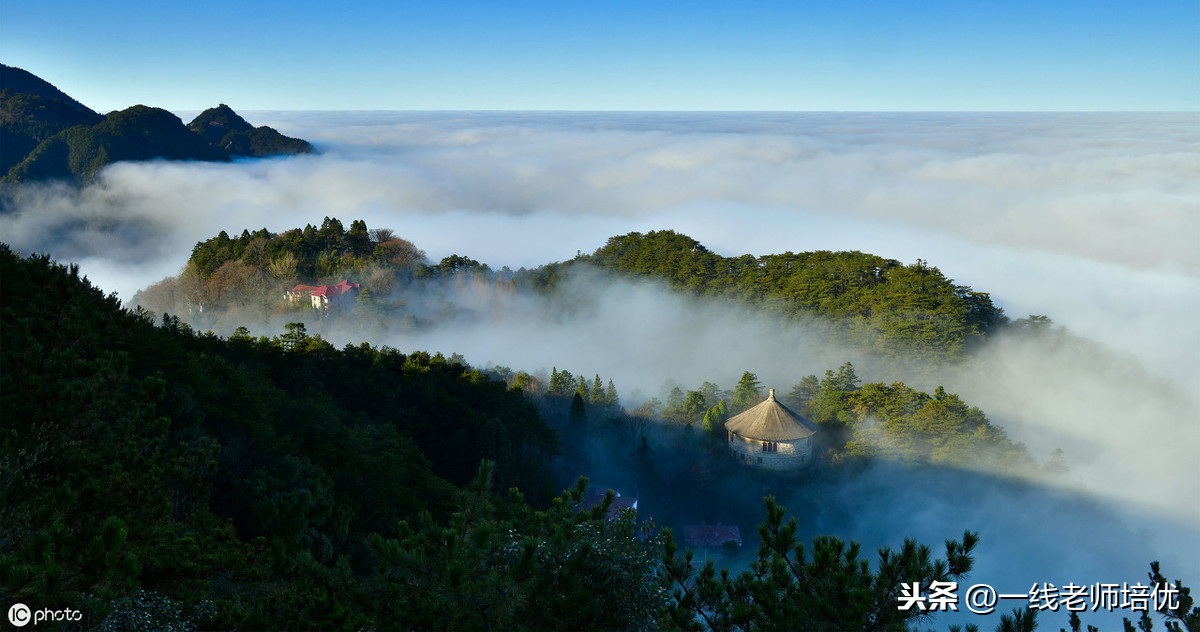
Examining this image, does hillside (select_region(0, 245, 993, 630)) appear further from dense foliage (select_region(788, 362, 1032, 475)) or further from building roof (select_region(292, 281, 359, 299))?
building roof (select_region(292, 281, 359, 299))

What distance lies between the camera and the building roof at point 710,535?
23281 millimetres

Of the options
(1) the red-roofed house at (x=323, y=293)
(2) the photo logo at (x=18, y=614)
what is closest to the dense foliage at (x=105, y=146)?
(1) the red-roofed house at (x=323, y=293)

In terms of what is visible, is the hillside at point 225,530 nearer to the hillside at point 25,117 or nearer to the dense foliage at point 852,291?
the dense foliage at point 852,291

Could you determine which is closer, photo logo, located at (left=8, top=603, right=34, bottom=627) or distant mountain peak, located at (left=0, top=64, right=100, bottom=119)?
photo logo, located at (left=8, top=603, right=34, bottom=627)

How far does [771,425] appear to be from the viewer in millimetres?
27344

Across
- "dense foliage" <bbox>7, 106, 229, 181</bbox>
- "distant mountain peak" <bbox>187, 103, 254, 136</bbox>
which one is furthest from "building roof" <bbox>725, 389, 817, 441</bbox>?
"distant mountain peak" <bbox>187, 103, 254, 136</bbox>

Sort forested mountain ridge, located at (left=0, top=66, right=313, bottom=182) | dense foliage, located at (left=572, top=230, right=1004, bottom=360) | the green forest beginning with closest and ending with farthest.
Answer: dense foliage, located at (left=572, top=230, right=1004, bottom=360) < the green forest < forested mountain ridge, located at (left=0, top=66, right=313, bottom=182)

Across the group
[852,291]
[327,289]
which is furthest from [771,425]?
[327,289]

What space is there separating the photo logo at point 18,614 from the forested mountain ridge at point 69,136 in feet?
314

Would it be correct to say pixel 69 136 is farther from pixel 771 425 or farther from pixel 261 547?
pixel 261 547

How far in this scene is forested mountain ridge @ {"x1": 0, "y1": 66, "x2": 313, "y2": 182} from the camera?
3231 inches

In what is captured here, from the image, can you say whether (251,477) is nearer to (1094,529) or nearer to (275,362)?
(275,362)

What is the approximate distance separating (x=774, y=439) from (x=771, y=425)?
634mm

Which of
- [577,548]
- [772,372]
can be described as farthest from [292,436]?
[772,372]
